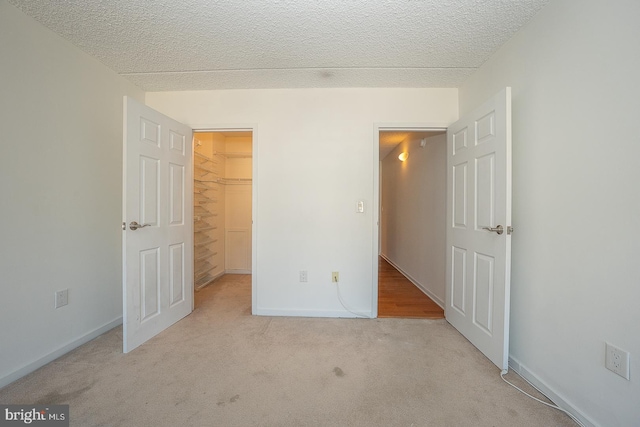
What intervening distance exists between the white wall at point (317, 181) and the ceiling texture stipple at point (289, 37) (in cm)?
20

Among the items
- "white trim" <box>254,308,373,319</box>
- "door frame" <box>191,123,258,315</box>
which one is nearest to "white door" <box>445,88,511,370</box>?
"white trim" <box>254,308,373,319</box>

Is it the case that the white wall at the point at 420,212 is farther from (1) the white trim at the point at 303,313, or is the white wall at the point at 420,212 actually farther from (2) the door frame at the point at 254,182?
(2) the door frame at the point at 254,182

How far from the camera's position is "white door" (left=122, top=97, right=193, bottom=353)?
70.2 inches

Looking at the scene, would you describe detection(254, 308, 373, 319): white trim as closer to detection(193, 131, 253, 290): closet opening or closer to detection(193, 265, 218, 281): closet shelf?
detection(193, 265, 218, 281): closet shelf

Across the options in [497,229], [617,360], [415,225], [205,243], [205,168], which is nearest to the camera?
[617,360]

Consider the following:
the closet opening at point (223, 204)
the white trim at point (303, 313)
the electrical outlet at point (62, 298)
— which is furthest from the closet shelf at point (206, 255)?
the electrical outlet at point (62, 298)

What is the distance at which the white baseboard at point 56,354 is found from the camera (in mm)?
1464

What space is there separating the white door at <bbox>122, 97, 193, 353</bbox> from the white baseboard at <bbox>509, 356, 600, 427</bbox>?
2764 mm

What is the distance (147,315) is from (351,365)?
1673mm

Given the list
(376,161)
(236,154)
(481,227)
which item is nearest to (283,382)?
(481,227)

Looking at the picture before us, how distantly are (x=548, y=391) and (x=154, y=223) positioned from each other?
2970 millimetres

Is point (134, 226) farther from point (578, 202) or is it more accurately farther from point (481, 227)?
point (578, 202)

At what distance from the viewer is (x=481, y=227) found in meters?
1.83

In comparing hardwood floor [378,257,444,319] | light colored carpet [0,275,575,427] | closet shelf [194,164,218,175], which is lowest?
hardwood floor [378,257,444,319]
